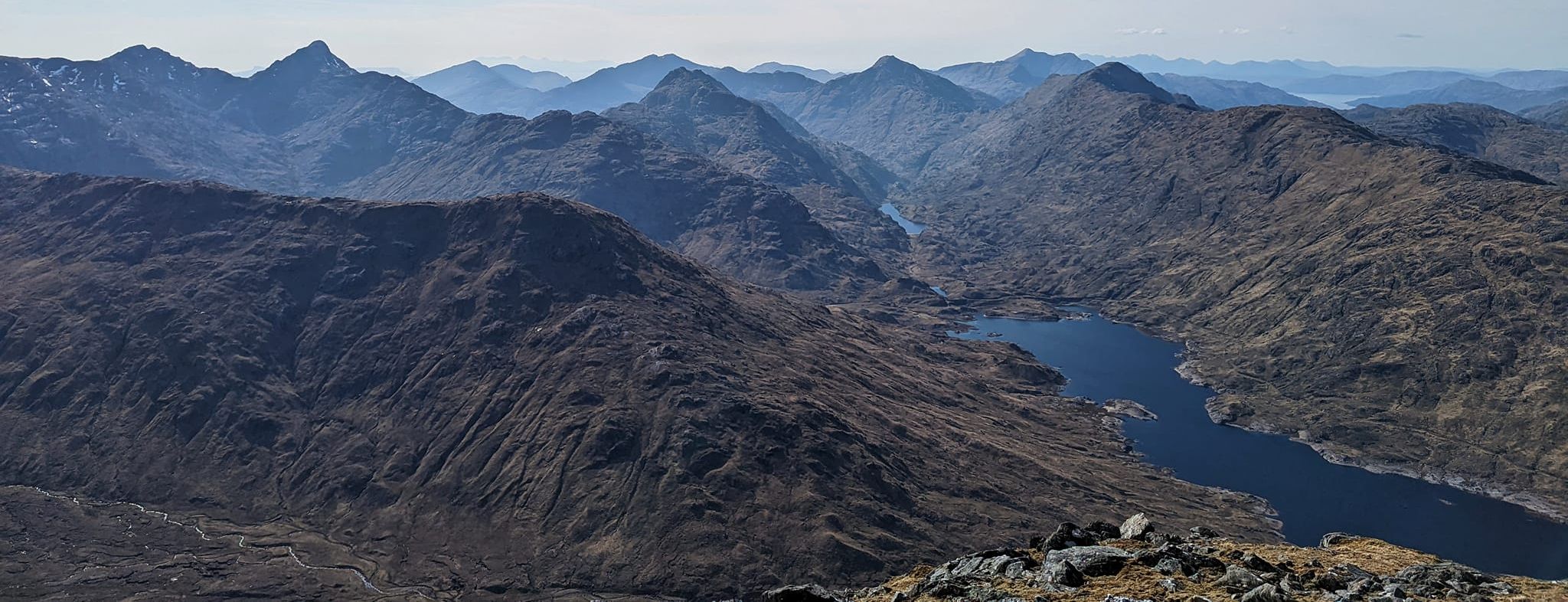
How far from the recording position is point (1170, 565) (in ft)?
204

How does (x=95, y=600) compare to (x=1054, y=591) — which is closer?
(x=1054, y=591)

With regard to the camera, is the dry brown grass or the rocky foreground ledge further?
the rocky foreground ledge

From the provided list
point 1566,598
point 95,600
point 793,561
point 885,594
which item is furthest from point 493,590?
point 1566,598

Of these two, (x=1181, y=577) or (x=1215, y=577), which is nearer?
(x=1181, y=577)

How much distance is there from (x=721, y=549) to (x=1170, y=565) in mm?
140079

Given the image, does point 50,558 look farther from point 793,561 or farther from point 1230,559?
point 1230,559

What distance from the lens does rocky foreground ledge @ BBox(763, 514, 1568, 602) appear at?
58.6 m

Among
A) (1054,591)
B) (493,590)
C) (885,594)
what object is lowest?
(493,590)

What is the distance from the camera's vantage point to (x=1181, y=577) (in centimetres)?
6056

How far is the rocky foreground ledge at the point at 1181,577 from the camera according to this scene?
192 feet

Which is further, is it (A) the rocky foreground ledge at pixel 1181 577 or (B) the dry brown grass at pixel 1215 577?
(A) the rocky foreground ledge at pixel 1181 577

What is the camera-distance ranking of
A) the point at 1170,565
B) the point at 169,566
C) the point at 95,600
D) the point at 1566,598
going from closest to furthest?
the point at 1566,598, the point at 1170,565, the point at 95,600, the point at 169,566

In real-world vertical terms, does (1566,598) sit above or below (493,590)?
above

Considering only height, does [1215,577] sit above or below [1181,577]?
below
